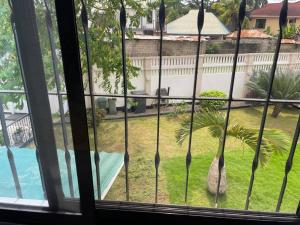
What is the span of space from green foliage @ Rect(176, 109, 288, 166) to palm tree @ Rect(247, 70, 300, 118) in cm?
29

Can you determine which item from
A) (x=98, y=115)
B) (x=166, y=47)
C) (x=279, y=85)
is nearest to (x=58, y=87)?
(x=98, y=115)

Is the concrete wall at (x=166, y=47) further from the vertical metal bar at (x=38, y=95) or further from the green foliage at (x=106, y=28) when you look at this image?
the vertical metal bar at (x=38, y=95)

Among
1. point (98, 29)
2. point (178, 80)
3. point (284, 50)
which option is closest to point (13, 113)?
point (98, 29)

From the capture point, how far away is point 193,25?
0.80m

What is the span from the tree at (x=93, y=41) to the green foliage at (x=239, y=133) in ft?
2.20

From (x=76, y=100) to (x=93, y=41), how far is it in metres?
0.26

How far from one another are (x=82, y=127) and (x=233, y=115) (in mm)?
1193

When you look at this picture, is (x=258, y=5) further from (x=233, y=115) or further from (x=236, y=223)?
(x=233, y=115)

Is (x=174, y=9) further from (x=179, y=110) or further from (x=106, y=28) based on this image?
(x=179, y=110)

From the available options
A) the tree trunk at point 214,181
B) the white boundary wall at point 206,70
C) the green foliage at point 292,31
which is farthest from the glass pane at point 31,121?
the tree trunk at point 214,181

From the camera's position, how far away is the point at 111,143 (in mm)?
1277

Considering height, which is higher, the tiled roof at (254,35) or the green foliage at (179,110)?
the tiled roof at (254,35)

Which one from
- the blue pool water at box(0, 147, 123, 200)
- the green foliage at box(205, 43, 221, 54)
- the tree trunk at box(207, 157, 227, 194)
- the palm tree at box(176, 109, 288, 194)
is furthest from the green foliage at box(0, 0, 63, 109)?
the tree trunk at box(207, 157, 227, 194)

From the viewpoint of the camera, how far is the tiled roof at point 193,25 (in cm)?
79
